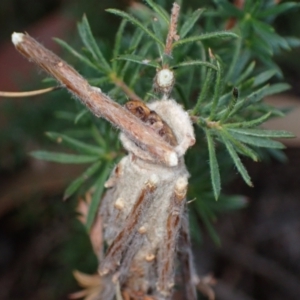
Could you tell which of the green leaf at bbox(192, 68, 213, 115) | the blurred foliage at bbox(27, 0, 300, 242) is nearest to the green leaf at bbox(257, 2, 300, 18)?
the blurred foliage at bbox(27, 0, 300, 242)

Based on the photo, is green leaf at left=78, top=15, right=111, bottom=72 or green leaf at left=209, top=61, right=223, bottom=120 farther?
green leaf at left=78, top=15, right=111, bottom=72

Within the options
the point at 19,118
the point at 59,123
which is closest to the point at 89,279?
the point at 59,123

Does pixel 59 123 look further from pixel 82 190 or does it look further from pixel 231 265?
pixel 231 265

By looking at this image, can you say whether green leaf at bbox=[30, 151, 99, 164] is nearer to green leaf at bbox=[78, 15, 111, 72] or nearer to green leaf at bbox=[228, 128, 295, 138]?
green leaf at bbox=[78, 15, 111, 72]

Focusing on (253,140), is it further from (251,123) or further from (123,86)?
(123,86)

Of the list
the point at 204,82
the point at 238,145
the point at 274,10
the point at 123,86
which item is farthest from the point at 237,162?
the point at 274,10

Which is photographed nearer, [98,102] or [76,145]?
[98,102]
